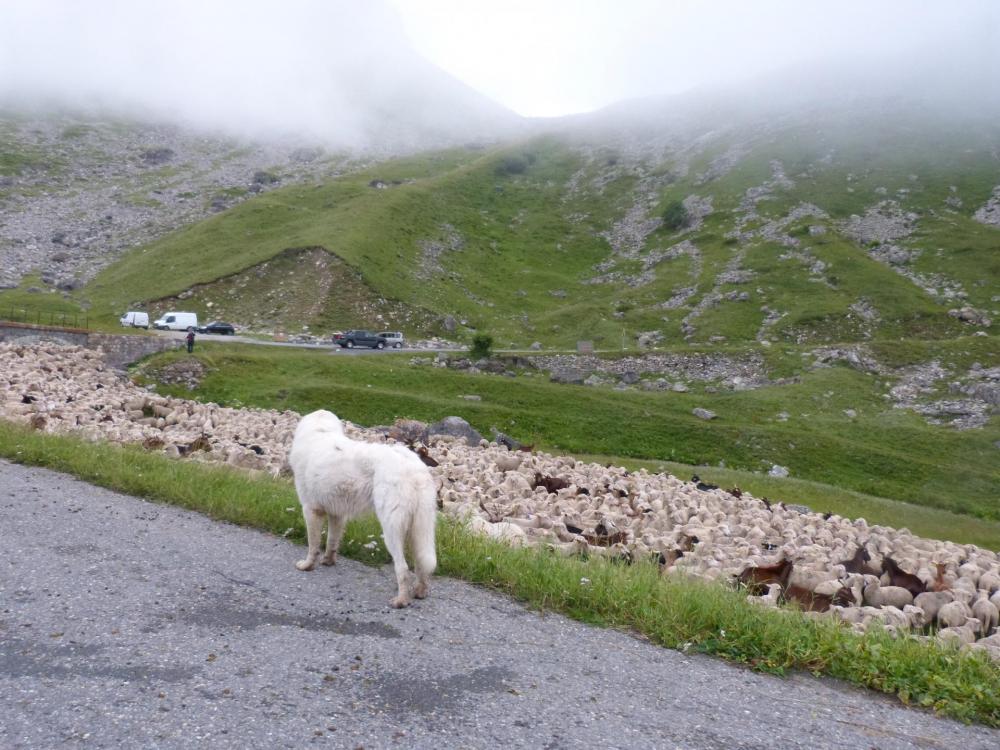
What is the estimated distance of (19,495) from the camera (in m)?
12.5

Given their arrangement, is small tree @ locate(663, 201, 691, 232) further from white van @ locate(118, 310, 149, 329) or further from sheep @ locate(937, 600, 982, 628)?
sheep @ locate(937, 600, 982, 628)

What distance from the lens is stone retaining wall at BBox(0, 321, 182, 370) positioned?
47969mm

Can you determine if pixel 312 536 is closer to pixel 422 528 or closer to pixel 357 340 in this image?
pixel 422 528

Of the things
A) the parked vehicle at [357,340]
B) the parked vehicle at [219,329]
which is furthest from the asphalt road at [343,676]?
the parked vehicle at [219,329]

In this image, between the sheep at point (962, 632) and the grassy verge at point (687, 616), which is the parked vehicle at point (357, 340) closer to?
the grassy verge at point (687, 616)

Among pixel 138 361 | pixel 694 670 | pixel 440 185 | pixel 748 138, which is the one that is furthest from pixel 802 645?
pixel 748 138

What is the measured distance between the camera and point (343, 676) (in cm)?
658

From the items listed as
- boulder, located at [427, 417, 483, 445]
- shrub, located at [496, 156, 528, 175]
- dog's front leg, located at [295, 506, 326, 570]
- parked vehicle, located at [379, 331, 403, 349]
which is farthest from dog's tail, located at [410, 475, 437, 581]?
shrub, located at [496, 156, 528, 175]

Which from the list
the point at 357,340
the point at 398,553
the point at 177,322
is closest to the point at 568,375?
the point at 357,340

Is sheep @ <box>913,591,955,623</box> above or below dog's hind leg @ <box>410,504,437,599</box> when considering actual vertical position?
below

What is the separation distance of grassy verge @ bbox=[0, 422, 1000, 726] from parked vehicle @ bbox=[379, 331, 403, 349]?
216 feet

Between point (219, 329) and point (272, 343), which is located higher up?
point (219, 329)

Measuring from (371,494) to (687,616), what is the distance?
184 inches

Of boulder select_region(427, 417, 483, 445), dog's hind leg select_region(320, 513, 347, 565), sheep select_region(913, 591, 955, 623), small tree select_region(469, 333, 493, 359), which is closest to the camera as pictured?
dog's hind leg select_region(320, 513, 347, 565)
